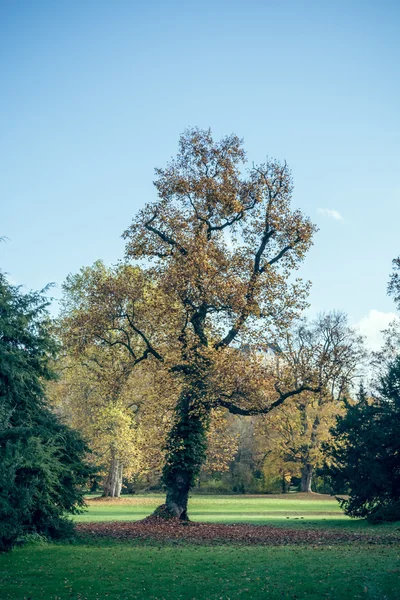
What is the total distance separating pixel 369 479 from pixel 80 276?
89.7 feet

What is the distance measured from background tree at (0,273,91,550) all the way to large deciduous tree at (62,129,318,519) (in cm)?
594

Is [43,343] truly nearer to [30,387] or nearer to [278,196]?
[30,387]

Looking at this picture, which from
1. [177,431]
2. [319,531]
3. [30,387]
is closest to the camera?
[30,387]

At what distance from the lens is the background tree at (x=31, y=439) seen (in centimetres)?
1783

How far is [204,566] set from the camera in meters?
15.0

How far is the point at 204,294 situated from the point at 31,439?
32.1ft

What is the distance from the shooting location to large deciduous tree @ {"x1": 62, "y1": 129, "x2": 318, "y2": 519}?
1011 inches

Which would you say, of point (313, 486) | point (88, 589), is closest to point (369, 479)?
point (88, 589)

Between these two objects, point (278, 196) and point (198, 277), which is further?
point (278, 196)

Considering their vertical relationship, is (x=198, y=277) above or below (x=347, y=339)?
below

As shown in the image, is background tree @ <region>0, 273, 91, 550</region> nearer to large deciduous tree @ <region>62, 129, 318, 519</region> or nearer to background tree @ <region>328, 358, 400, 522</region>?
large deciduous tree @ <region>62, 129, 318, 519</region>

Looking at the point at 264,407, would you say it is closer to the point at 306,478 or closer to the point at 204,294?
the point at 204,294

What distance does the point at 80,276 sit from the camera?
4641cm

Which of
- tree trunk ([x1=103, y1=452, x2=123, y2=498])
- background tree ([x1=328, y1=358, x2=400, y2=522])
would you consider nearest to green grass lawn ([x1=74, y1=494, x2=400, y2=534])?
background tree ([x1=328, y1=358, x2=400, y2=522])
